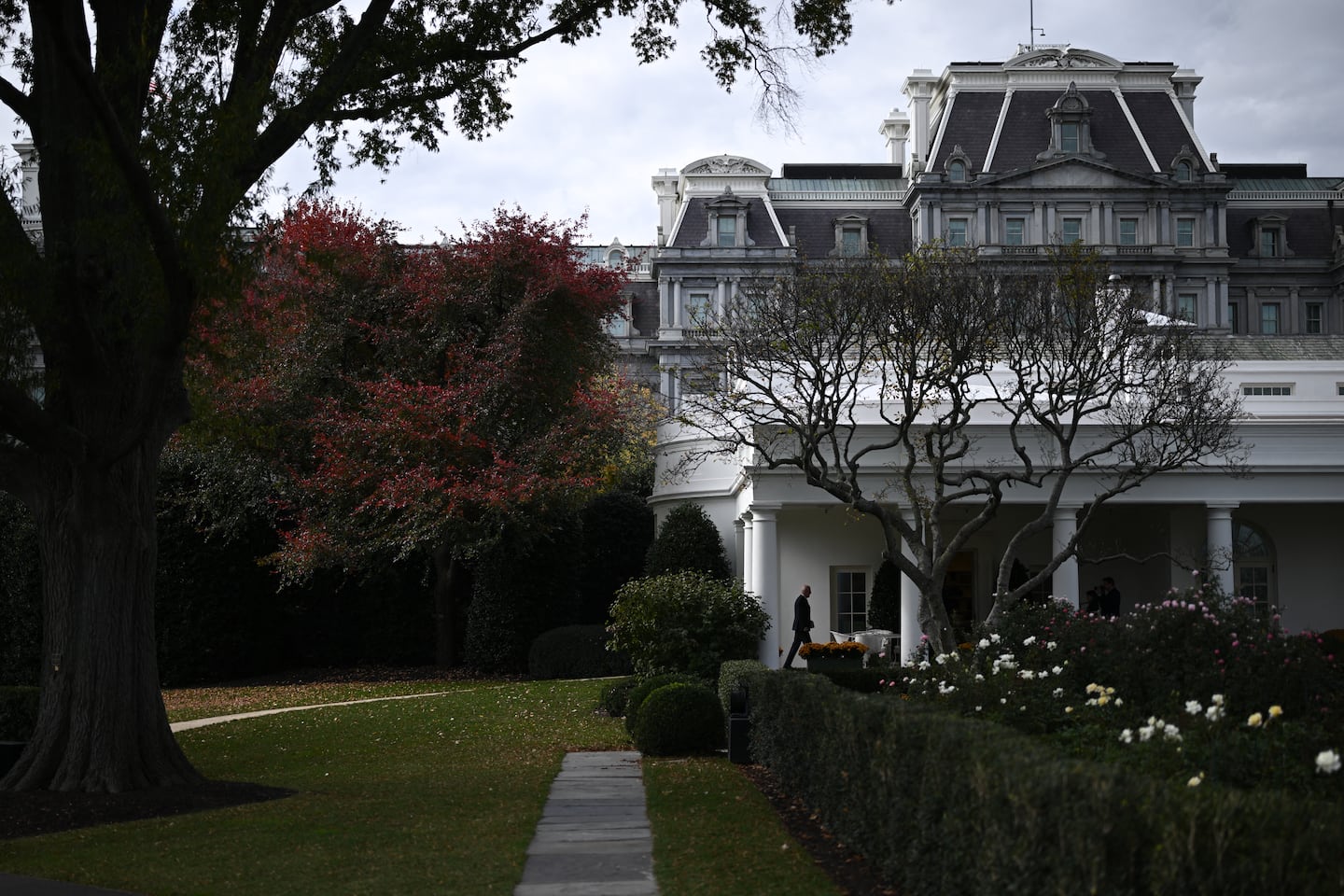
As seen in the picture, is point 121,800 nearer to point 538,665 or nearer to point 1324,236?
point 538,665

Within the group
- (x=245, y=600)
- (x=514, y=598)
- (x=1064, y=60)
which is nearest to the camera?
(x=514, y=598)

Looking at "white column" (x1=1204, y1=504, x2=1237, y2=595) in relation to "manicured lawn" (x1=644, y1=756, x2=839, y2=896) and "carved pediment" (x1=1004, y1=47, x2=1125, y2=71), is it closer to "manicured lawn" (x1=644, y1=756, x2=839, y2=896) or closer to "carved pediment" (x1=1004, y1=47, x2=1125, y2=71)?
"manicured lawn" (x1=644, y1=756, x2=839, y2=896)

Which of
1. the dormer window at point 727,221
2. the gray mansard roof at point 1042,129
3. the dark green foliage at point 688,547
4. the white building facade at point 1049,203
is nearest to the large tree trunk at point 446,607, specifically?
the dark green foliage at point 688,547

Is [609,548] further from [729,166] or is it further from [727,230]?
[729,166]

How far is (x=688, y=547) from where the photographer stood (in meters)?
29.8

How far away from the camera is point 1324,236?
60594 mm

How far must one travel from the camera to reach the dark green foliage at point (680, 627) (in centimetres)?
2134

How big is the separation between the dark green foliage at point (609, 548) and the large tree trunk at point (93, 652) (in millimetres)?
20502

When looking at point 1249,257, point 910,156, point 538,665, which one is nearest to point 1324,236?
point 1249,257

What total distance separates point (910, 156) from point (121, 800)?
53695 millimetres

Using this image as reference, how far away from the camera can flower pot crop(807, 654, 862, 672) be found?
19406mm

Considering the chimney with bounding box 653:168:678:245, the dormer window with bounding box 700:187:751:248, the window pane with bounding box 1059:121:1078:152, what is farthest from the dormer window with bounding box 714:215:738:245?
the window pane with bounding box 1059:121:1078:152

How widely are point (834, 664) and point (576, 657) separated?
25.3 ft

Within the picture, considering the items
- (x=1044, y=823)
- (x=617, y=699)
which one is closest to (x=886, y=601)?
(x=617, y=699)
